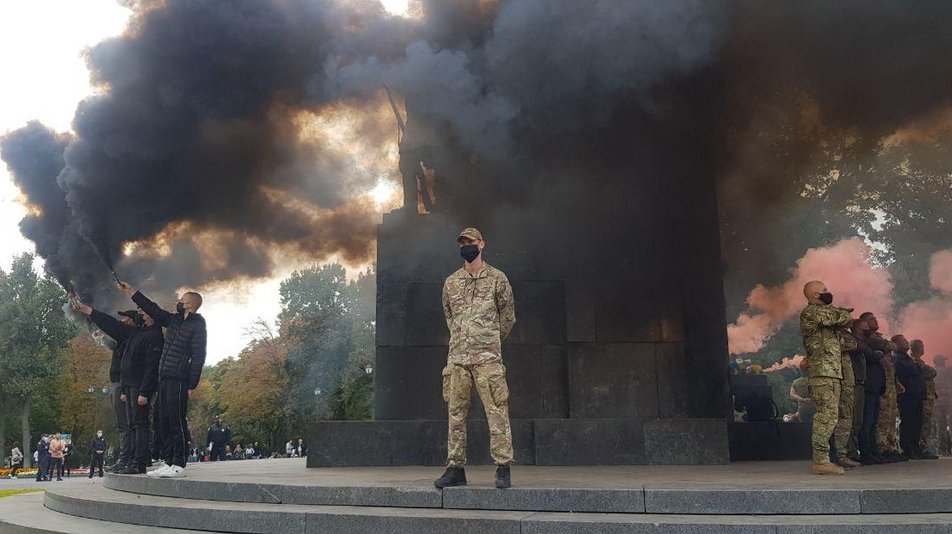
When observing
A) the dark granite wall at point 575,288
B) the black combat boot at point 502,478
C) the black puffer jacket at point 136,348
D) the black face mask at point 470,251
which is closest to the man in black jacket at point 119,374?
the black puffer jacket at point 136,348

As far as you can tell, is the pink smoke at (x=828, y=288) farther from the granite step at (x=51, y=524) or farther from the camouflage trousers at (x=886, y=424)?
the granite step at (x=51, y=524)

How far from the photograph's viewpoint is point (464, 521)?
4.61 meters

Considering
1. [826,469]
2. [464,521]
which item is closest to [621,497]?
[464,521]

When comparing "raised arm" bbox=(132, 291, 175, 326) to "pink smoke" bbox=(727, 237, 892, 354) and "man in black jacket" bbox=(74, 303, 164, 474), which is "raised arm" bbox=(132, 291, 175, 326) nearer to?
"man in black jacket" bbox=(74, 303, 164, 474)

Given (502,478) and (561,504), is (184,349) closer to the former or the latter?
(502,478)

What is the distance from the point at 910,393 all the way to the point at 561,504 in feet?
25.0

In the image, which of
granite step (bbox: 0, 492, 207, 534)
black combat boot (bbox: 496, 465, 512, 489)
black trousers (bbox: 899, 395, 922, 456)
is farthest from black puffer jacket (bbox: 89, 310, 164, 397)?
black trousers (bbox: 899, 395, 922, 456)

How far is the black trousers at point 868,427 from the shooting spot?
8469 mm

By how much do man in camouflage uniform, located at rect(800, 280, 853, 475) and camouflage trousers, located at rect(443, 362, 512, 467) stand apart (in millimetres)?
3081

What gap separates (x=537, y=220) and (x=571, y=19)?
2553mm

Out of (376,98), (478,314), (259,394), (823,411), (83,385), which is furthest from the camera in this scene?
(259,394)

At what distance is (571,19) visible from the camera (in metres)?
9.02

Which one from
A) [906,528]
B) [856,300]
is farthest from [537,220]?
[856,300]

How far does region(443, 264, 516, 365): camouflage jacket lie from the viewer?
5465mm
